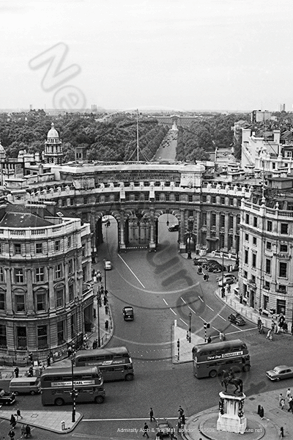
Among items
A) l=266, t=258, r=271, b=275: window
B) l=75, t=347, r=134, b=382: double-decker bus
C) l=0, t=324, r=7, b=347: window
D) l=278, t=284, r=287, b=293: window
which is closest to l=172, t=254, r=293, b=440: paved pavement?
l=75, t=347, r=134, b=382: double-decker bus

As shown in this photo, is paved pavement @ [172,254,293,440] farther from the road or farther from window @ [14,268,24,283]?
window @ [14,268,24,283]

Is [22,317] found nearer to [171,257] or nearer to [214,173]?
[171,257]

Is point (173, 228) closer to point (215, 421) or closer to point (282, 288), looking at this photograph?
point (282, 288)

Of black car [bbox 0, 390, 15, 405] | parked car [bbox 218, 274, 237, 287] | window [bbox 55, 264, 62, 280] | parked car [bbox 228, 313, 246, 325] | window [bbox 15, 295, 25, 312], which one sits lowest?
black car [bbox 0, 390, 15, 405]

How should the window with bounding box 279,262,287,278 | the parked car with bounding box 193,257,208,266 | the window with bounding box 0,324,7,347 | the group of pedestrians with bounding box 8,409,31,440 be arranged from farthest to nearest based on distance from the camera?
1. the parked car with bounding box 193,257,208,266
2. the window with bounding box 279,262,287,278
3. the window with bounding box 0,324,7,347
4. the group of pedestrians with bounding box 8,409,31,440

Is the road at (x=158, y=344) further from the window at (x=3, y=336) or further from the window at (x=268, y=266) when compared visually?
the window at (x=3, y=336)

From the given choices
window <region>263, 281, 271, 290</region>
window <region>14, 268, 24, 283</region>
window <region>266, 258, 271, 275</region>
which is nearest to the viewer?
window <region>14, 268, 24, 283</region>
